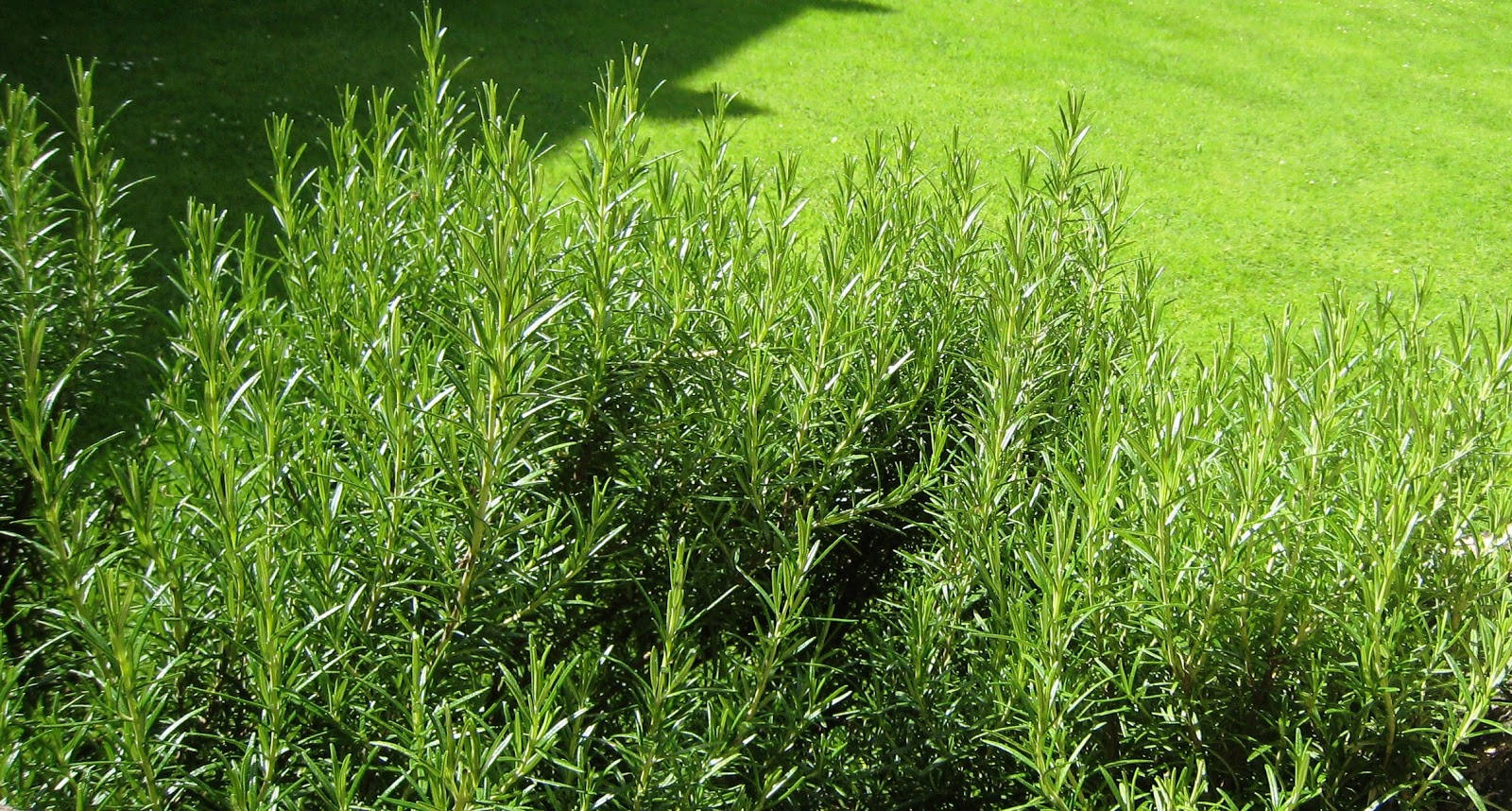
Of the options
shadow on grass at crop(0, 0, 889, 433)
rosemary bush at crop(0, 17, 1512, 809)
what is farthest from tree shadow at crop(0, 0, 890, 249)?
rosemary bush at crop(0, 17, 1512, 809)

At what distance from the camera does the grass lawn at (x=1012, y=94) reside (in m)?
8.48

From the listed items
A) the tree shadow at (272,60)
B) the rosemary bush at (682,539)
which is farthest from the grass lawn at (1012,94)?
the rosemary bush at (682,539)

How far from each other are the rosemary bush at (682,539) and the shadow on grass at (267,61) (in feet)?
14.9

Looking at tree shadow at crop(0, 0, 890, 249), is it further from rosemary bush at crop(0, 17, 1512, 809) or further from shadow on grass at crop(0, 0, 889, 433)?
rosemary bush at crop(0, 17, 1512, 809)

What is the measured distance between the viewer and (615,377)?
5.41 feet

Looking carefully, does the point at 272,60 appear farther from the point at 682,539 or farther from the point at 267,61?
the point at 682,539

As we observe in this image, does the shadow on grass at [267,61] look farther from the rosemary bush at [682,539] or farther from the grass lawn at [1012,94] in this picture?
the rosemary bush at [682,539]

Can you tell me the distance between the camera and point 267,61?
957cm

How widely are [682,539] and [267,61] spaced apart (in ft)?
30.9

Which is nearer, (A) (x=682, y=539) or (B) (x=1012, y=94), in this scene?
(A) (x=682, y=539)

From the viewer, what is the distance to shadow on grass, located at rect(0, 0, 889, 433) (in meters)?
7.65

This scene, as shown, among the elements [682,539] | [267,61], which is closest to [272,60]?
[267,61]

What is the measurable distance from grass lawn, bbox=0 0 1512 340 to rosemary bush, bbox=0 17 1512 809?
582 centimetres

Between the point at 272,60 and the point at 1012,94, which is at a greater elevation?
the point at 272,60
